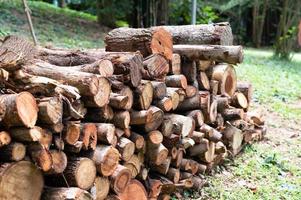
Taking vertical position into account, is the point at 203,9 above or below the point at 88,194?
above

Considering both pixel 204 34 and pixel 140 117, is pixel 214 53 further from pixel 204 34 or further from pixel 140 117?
pixel 140 117

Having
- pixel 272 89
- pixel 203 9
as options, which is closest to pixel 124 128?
pixel 272 89

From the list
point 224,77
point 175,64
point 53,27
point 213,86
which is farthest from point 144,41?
point 53,27

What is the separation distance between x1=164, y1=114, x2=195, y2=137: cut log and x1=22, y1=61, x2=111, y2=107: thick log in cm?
96

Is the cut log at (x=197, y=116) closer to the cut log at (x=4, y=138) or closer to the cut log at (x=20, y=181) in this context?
the cut log at (x=20, y=181)

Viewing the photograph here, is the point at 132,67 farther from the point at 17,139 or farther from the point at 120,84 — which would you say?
the point at 17,139

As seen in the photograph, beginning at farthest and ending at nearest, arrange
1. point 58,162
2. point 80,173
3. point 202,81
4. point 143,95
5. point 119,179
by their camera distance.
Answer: point 202,81
point 143,95
point 119,179
point 80,173
point 58,162

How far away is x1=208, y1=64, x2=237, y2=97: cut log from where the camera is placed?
521cm

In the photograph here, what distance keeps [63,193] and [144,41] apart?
1843 mm

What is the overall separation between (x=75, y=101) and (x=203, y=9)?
15.1 meters

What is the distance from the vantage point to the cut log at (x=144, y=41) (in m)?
4.29

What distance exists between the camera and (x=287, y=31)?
14547 mm

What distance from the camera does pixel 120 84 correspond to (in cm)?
367

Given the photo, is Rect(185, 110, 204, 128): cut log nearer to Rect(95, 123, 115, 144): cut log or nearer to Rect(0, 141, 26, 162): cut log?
Rect(95, 123, 115, 144): cut log
